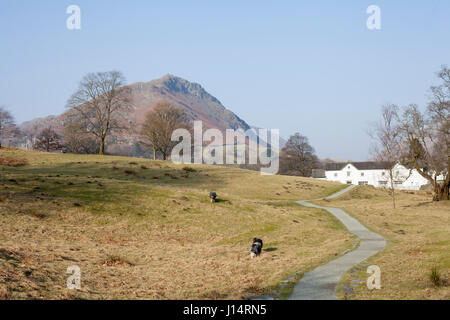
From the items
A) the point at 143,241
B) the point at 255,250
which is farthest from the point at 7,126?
the point at 255,250

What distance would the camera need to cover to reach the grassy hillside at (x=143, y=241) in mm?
13859

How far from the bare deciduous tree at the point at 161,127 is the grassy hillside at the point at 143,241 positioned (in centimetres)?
5324

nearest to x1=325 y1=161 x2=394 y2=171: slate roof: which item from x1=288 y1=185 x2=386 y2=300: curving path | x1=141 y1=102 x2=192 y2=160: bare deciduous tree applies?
x1=141 y1=102 x2=192 y2=160: bare deciduous tree

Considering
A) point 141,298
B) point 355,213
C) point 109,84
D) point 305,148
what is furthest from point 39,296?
point 305,148

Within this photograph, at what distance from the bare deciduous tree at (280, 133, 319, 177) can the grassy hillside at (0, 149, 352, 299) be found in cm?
8060

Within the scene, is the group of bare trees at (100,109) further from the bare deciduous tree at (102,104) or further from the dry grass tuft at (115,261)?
the dry grass tuft at (115,261)

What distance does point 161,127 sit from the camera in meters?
91.8

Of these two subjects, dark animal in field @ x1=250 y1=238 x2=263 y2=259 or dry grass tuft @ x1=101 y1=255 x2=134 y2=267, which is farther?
dark animal in field @ x1=250 y1=238 x2=263 y2=259

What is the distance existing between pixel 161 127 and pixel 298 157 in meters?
49.8

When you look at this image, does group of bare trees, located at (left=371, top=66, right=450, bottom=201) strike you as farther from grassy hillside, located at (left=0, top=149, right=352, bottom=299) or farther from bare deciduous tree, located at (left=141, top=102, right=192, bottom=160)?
bare deciduous tree, located at (left=141, top=102, right=192, bottom=160)

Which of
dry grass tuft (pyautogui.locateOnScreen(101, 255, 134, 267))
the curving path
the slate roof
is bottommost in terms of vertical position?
dry grass tuft (pyautogui.locateOnScreen(101, 255, 134, 267))

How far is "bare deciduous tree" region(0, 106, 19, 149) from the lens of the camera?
83562mm

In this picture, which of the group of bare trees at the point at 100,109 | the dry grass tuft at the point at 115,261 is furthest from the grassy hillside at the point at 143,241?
the group of bare trees at the point at 100,109

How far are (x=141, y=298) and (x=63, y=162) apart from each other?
5464 centimetres
